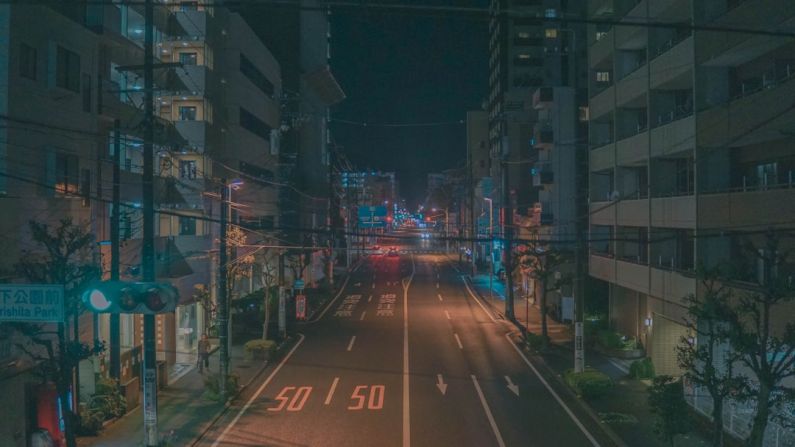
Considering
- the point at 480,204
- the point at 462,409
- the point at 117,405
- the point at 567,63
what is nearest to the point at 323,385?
the point at 462,409

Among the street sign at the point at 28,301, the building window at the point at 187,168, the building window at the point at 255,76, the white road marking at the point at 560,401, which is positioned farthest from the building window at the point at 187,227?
the street sign at the point at 28,301

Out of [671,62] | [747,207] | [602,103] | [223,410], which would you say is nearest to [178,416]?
[223,410]

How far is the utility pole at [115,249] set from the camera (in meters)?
18.0

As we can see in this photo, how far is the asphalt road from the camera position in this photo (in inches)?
700

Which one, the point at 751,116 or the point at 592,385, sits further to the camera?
the point at 592,385

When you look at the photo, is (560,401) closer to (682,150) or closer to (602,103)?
(682,150)

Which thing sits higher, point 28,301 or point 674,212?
point 674,212

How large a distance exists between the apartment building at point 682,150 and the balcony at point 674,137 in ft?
0.16

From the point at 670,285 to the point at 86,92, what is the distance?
19.0m

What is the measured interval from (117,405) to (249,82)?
26888 millimetres

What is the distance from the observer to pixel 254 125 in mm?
44781

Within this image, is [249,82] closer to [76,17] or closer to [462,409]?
[76,17]

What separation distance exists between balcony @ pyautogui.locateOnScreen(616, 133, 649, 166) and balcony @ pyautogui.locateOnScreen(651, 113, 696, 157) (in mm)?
882

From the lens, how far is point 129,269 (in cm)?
2230
